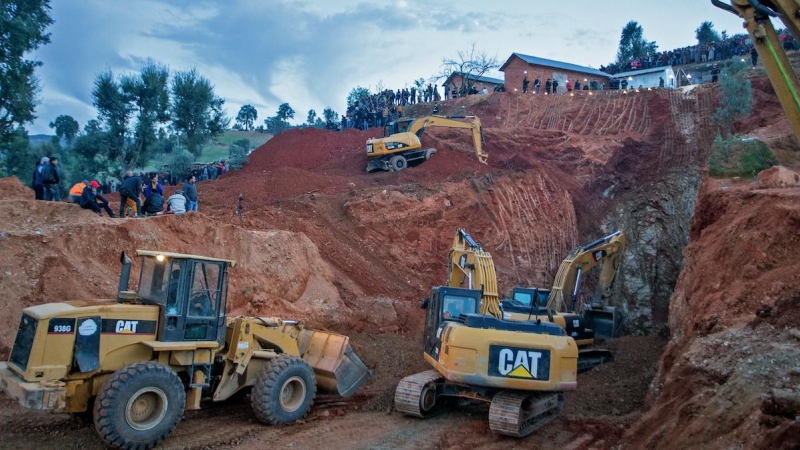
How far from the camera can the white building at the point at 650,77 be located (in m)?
39.5

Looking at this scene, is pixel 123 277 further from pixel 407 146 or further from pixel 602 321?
pixel 407 146

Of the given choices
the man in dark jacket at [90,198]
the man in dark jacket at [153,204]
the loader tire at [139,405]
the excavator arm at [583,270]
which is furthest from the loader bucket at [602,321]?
the man in dark jacket at [90,198]

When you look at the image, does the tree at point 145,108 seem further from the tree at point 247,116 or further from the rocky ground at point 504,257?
the tree at point 247,116

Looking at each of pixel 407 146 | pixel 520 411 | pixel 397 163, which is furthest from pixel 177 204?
pixel 407 146

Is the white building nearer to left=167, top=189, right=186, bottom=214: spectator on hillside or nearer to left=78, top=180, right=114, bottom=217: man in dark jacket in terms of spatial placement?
left=167, top=189, right=186, bottom=214: spectator on hillside

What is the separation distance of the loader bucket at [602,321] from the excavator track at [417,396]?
7.94m

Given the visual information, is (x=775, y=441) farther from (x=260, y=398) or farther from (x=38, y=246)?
(x=38, y=246)

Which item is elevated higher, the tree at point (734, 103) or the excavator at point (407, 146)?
the tree at point (734, 103)

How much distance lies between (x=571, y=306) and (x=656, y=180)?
9.92 metres

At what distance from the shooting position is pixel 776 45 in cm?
732

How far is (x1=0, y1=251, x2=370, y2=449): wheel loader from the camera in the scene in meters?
7.48

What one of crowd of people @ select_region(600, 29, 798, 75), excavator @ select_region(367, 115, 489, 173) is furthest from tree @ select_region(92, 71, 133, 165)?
crowd of people @ select_region(600, 29, 798, 75)

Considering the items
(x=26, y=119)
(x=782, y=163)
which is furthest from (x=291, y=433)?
(x=26, y=119)

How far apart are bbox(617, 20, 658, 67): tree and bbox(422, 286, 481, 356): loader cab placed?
63897 millimetres
